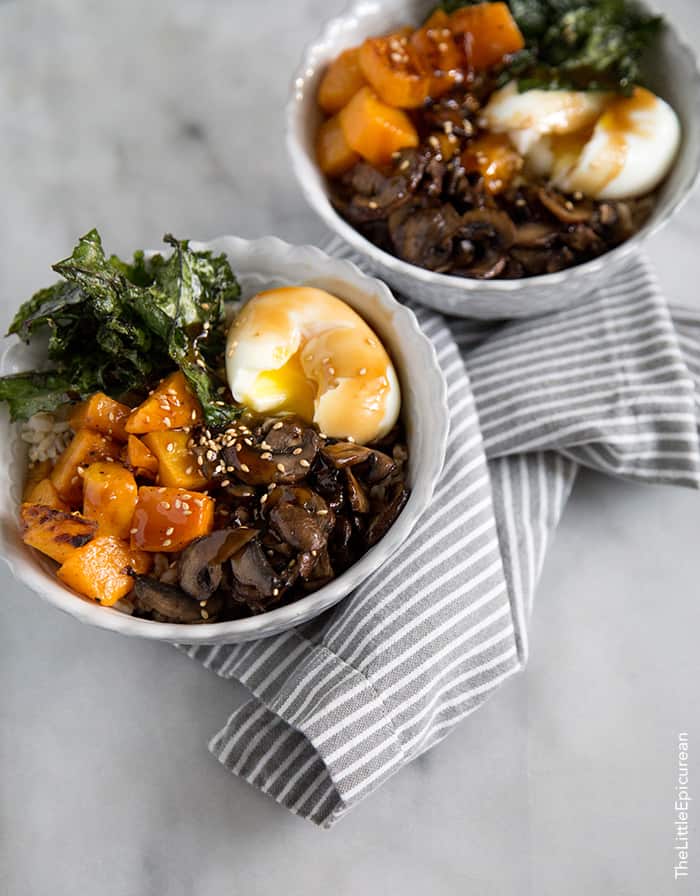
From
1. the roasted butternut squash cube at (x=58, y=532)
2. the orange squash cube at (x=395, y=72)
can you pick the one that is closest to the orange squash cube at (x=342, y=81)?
the orange squash cube at (x=395, y=72)

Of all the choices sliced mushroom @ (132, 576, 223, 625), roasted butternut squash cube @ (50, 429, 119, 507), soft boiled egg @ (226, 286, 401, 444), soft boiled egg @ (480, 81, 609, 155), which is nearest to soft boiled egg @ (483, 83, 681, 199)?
soft boiled egg @ (480, 81, 609, 155)

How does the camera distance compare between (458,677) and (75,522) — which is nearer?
(75,522)

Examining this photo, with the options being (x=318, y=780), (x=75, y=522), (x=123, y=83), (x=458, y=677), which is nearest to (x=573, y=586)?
(x=458, y=677)

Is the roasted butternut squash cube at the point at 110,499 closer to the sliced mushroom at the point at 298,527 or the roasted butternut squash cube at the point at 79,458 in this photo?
Result: the roasted butternut squash cube at the point at 79,458

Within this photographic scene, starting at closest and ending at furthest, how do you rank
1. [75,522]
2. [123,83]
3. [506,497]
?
[75,522]
[506,497]
[123,83]

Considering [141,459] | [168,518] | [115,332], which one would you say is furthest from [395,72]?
[168,518]

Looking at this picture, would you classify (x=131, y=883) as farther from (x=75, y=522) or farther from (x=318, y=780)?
(x=75, y=522)
